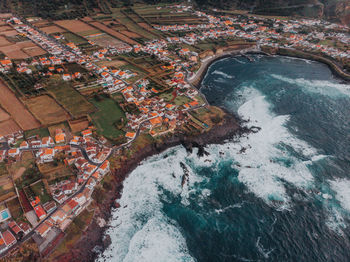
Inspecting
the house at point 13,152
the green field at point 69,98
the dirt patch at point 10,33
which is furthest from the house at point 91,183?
the dirt patch at point 10,33

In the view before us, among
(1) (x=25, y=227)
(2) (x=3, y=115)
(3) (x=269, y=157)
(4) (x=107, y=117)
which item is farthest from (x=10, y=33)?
(3) (x=269, y=157)

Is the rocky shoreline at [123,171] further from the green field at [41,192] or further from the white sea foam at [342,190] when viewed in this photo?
the white sea foam at [342,190]

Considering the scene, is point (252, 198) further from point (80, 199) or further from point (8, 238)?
point (8, 238)

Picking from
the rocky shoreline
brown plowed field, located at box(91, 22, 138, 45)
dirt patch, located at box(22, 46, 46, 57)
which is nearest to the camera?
the rocky shoreline

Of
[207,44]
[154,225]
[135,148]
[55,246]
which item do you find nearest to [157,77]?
[135,148]

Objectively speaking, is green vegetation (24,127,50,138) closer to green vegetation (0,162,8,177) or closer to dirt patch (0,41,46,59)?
green vegetation (0,162,8,177)

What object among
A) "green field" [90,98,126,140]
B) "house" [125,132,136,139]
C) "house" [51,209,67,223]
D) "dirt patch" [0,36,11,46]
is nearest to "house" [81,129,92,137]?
"green field" [90,98,126,140]

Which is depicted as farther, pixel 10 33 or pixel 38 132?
pixel 10 33

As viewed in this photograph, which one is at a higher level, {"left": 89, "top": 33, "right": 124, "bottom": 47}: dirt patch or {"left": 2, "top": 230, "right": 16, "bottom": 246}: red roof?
{"left": 89, "top": 33, "right": 124, "bottom": 47}: dirt patch
